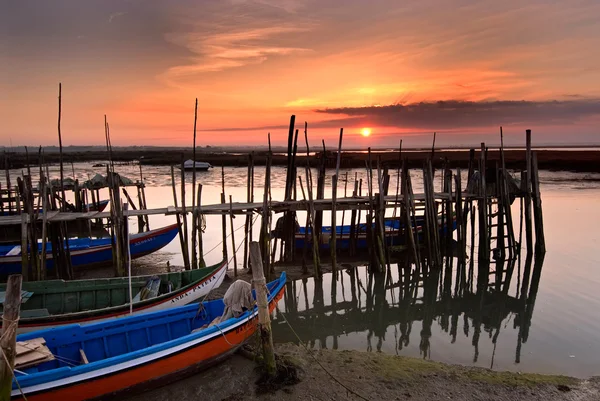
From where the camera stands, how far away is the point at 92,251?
13.7 meters

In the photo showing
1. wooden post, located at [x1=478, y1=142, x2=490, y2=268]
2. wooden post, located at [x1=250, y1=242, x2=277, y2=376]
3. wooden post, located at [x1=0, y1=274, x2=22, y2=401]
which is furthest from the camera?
wooden post, located at [x1=478, y1=142, x2=490, y2=268]

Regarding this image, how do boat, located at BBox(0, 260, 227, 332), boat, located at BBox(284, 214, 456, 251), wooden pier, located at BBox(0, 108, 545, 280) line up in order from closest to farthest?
boat, located at BBox(0, 260, 227, 332), wooden pier, located at BBox(0, 108, 545, 280), boat, located at BBox(284, 214, 456, 251)

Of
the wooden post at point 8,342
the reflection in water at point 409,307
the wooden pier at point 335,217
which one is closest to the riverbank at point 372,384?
the reflection in water at point 409,307

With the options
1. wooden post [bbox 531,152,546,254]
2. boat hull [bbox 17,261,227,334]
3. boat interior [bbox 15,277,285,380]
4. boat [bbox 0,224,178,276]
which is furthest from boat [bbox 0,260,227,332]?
wooden post [bbox 531,152,546,254]

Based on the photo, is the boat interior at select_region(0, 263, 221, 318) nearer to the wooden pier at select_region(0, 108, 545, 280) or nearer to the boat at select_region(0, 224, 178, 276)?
the wooden pier at select_region(0, 108, 545, 280)

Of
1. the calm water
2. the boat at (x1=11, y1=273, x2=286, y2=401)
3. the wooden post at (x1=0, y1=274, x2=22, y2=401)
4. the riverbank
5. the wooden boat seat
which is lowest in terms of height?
the calm water

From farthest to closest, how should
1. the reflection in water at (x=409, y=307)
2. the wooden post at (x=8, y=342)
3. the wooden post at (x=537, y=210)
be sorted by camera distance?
the wooden post at (x=537, y=210), the reflection in water at (x=409, y=307), the wooden post at (x=8, y=342)

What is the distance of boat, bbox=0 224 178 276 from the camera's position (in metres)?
13.0

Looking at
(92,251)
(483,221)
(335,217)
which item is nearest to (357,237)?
(335,217)

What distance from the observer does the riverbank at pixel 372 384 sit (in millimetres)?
6379

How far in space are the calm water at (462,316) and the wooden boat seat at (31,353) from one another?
454cm

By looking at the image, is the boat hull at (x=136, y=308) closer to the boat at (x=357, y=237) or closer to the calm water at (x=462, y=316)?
the calm water at (x=462, y=316)

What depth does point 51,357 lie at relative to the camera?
240 inches

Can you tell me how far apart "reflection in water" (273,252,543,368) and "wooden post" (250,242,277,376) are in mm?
2077
